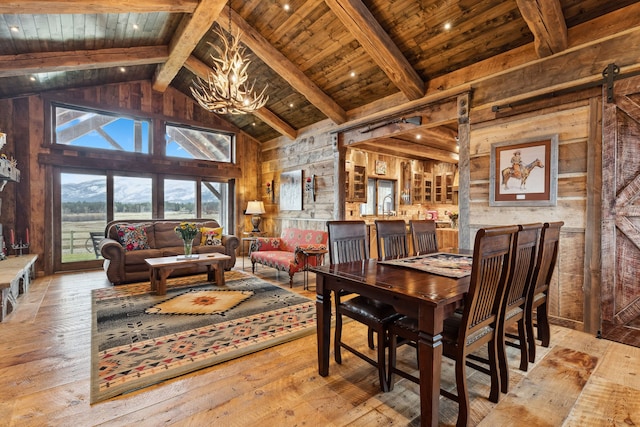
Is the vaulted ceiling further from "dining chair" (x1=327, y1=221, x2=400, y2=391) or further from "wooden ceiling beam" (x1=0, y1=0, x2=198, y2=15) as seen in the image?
"dining chair" (x1=327, y1=221, x2=400, y2=391)

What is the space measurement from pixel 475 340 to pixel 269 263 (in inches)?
143

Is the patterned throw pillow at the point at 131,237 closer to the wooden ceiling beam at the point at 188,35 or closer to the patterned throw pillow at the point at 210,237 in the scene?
the patterned throw pillow at the point at 210,237

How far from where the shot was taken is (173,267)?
410 cm

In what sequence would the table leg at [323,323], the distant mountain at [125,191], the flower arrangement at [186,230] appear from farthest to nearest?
the distant mountain at [125,191] → the flower arrangement at [186,230] → the table leg at [323,323]

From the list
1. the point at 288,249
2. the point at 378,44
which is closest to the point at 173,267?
the point at 288,249

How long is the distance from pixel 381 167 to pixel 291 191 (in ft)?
7.78

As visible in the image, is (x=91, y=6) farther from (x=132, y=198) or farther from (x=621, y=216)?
(x=621, y=216)

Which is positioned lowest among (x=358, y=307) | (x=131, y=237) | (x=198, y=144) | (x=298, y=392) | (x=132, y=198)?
(x=298, y=392)

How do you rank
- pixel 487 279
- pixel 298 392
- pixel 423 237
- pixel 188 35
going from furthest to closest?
1. pixel 188 35
2. pixel 423 237
3. pixel 298 392
4. pixel 487 279

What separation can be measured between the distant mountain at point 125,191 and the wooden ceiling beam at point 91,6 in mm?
3554

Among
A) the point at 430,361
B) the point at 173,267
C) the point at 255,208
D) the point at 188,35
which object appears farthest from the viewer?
the point at 255,208

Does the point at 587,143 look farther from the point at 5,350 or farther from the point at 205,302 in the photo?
the point at 5,350

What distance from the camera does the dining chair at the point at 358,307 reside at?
76.9 inches

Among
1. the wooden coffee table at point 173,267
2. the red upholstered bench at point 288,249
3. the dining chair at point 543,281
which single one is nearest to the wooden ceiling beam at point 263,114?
the red upholstered bench at point 288,249
